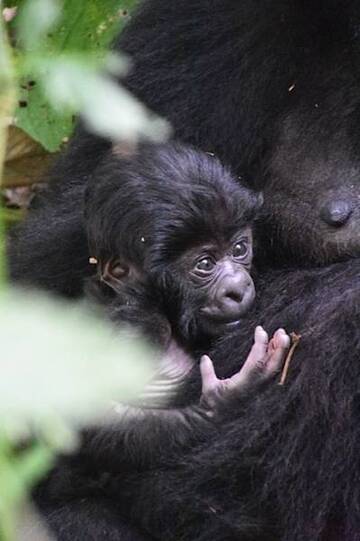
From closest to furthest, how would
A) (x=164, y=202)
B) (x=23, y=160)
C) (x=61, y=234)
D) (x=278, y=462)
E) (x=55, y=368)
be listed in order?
(x=55, y=368), (x=278, y=462), (x=164, y=202), (x=61, y=234), (x=23, y=160)

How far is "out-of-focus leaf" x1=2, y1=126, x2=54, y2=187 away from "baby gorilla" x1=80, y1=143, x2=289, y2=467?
157 cm

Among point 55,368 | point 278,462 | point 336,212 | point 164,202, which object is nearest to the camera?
point 55,368

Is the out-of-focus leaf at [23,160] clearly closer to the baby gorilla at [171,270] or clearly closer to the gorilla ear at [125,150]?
the gorilla ear at [125,150]

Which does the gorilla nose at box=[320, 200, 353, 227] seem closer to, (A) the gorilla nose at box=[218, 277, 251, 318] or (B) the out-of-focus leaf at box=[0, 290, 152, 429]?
(A) the gorilla nose at box=[218, 277, 251, 318]

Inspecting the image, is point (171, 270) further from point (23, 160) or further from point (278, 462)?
point (23, 160)

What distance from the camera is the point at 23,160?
3.69m

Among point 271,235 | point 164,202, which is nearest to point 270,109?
point 271,235

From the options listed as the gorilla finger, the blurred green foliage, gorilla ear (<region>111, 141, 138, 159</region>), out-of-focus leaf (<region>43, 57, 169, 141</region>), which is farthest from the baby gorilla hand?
out-of-focus leaf (<region>43, 57, 169, 141</region>)

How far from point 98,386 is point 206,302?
1335mm

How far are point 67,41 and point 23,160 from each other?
76 cm

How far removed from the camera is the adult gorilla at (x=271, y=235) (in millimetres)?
1813

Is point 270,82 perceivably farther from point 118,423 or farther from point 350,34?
point 118,423

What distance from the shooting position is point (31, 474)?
2.64ft

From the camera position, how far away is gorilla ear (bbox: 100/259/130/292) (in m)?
2.04
